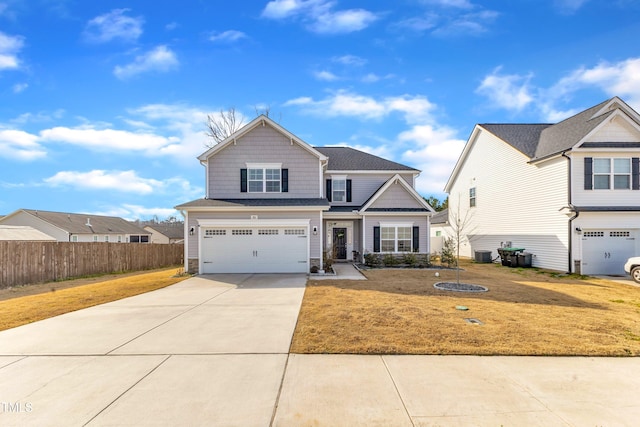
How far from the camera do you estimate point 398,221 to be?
18.1 m

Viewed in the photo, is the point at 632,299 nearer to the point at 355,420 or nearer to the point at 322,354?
the point at 322,354

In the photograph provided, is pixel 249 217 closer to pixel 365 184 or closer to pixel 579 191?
pixel 365 184

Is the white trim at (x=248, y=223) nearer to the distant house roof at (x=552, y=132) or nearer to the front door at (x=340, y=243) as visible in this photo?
the front door at (x=340, y=243)

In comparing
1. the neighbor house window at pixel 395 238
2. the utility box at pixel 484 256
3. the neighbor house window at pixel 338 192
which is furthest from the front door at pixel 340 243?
the utility box at pixel 484 256

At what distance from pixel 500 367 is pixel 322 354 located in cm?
267

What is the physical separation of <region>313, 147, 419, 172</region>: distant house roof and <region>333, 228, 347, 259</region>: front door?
3.98 metres

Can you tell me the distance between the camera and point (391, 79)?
15.7 metres

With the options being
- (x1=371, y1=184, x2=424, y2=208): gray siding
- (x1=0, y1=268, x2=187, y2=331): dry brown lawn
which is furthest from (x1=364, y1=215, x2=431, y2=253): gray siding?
(x1=0, y1=268, x2=187, y2=331): dry brown lawn

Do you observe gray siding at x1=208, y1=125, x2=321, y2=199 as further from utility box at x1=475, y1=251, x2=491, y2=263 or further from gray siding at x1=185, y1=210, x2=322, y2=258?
utility box at x1=475, y1=251, x2=491, y2=263

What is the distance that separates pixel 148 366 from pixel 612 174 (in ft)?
67.0

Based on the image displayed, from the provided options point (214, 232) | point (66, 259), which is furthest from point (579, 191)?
point (66, 259)

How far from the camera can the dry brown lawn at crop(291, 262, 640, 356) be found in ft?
17.6

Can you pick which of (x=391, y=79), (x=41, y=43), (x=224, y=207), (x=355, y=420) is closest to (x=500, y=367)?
(x=355, y=420)

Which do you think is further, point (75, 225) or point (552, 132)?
point (75, 225)
